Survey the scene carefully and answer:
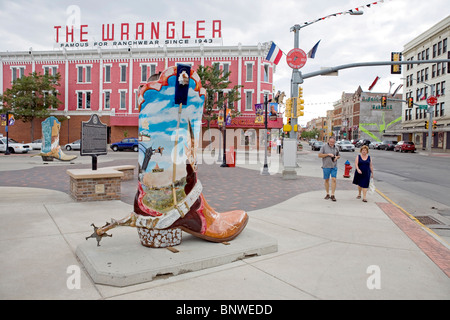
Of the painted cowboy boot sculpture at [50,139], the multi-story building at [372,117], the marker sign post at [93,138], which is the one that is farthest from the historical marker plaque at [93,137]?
the multi-story building at [372,117]

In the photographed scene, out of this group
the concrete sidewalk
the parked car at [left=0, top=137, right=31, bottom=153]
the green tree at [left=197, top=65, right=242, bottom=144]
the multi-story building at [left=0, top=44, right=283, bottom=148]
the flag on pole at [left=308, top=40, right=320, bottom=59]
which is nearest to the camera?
the concrete sidewalk

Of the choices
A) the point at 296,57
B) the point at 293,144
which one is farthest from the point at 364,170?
the point at 296,57

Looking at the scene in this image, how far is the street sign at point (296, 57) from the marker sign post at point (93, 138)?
26.9 feet

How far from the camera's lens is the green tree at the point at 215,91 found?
113 feet

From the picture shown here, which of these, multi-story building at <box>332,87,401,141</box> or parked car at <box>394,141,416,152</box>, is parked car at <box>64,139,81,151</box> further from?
multi-story building at <box>332,87,401,141</box>

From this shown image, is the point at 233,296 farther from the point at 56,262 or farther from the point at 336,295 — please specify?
the point at 56,262

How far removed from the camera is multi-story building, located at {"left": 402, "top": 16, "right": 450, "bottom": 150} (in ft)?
139

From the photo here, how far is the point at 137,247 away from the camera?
13.6ft

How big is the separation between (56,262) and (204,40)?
38.3 metres

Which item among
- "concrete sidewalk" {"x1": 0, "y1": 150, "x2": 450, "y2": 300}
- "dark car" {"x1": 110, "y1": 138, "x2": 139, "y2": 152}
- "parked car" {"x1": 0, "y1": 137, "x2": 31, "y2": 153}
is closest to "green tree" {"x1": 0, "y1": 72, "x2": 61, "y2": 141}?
"dark car" {"x1": 110, "y1": 138, "x2": 139, "y2": 152}

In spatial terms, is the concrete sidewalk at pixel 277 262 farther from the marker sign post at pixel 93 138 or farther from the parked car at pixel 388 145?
the parked car at pixel 388 145

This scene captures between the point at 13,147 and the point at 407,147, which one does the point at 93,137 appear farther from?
the point at 407,147

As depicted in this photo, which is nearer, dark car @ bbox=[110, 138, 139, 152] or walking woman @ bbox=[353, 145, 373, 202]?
walking woman @ bbox=[353, 145, 373, 202]

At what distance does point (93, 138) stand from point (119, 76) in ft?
112
